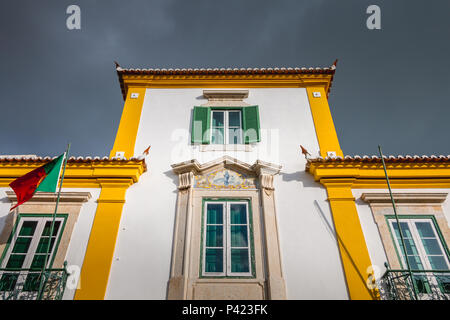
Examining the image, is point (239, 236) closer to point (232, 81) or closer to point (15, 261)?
point (15, 261)

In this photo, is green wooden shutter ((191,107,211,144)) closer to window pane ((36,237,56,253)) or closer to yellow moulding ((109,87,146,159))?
yellow moulding ((109,87,146,159))

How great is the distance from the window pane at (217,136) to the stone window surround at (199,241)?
92 centimetres

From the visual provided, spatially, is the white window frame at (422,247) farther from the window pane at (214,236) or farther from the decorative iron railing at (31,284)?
the decorative iron railing at (31,284)

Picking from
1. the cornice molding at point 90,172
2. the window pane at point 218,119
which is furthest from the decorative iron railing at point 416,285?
the cornice molding at point 90,172

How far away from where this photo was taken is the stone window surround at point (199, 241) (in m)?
5.68

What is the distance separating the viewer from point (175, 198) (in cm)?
700

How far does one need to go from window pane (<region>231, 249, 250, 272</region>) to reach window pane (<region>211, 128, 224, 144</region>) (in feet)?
10.3

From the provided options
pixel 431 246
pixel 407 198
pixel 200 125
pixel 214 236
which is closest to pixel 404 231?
pixel 431 246

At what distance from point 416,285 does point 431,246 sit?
1.02 meters

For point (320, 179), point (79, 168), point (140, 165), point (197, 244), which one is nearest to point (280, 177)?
point (320, 179)

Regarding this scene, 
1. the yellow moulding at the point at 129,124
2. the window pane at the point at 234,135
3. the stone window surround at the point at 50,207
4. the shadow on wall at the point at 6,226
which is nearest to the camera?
the shadow on wall at the point at 6,226

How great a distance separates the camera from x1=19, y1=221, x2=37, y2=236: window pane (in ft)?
21.3

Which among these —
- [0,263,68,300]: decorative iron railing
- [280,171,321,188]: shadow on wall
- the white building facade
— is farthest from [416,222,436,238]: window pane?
[0,263,68,300]: decorative iron railing

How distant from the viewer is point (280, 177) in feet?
24.2
